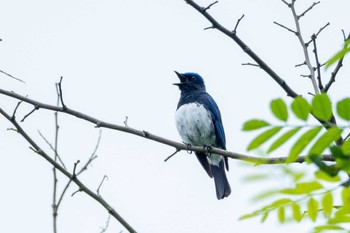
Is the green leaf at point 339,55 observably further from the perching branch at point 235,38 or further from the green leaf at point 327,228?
the perching branch at point 235,38

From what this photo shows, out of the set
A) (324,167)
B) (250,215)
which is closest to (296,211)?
(250,215)

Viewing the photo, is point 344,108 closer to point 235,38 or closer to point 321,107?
point 321,107

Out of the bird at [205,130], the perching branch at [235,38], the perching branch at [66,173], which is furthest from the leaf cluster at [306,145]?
the bird at [205,130]

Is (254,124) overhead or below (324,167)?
overhead

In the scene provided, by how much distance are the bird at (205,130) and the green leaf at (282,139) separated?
642 centimetres

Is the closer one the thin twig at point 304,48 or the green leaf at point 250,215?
the green leaf at point 250,215

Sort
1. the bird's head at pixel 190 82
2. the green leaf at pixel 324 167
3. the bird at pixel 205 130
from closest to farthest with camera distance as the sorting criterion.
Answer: the green leaf at pixel 324 167 → the bird at pixel 205 130 → the bird's head at pixel 190 82

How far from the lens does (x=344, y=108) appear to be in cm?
113

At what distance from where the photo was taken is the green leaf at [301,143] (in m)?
1.18

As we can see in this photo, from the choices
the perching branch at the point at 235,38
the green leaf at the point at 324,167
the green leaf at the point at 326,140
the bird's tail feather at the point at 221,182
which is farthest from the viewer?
the bird's tail feather at the point at 221,182

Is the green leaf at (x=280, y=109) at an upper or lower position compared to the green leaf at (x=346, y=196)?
upper

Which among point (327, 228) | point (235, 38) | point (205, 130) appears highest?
point (205, 130)

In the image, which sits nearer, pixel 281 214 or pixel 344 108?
pixel 344 108

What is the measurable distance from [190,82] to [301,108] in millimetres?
7890
